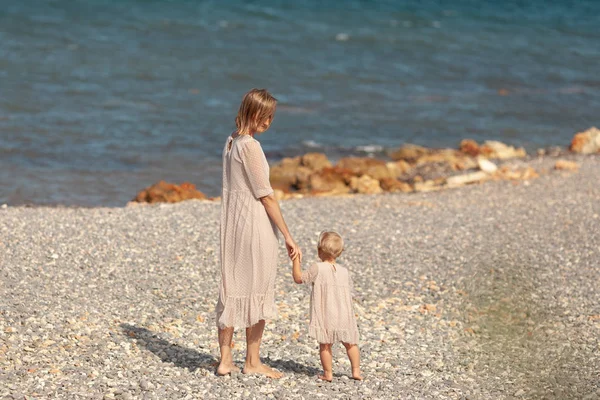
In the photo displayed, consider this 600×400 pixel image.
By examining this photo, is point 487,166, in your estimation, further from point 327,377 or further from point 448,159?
point 327,377

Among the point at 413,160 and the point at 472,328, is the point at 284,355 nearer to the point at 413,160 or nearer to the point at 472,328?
the point at 472,328

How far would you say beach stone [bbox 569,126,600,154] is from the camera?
1925 cm

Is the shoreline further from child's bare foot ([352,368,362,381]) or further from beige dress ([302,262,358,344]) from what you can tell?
beige dress ([302,262,358,344])

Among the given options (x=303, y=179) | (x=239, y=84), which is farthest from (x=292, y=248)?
(x=239, y=84)

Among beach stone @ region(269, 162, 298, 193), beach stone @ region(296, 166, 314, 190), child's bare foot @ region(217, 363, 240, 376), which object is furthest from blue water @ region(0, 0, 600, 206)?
child's bare foot @ region(217, 363, 240, 376)

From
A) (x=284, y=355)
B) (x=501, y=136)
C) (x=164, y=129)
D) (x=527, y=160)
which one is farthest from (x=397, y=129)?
(x=284, y=355)

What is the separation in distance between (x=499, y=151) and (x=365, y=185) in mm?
5017

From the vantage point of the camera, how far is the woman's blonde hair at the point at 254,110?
18.9 feet

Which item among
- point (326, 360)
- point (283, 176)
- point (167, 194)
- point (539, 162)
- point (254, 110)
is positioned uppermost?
point (254, 110)

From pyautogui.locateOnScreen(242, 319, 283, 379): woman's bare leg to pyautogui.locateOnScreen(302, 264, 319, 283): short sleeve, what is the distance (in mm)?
456

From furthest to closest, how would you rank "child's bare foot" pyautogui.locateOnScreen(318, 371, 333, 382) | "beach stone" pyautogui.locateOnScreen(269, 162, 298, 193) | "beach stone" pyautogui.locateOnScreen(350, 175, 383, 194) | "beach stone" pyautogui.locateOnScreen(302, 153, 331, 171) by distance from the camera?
1. "beach stone" pyautogui.locateOnScreen(302, 153, 331, 171)
2. "beach stone" pyautogui.locateOnScreen(269, 162, 298, 193)
3. "beach stone" pyautogui.locateOnScreen(350, 175, 383, 194)
4. "child's bare foot" pyautogui.locateOnScreen(318, 371, 333, 382)

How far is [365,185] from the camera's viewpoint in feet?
49.9

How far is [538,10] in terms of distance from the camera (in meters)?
48.2

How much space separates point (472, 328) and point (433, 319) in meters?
0.39
